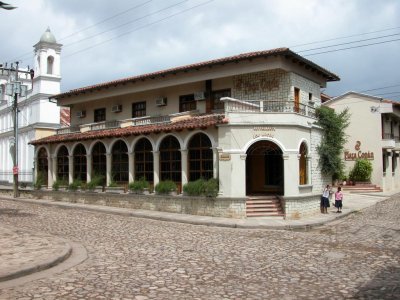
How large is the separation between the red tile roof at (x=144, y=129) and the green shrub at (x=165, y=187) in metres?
2.48

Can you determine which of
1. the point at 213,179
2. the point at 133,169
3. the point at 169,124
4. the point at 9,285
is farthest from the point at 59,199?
the point at 9,285

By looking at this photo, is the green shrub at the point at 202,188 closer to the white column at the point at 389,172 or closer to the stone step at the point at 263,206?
the stone step at the point at 263,206

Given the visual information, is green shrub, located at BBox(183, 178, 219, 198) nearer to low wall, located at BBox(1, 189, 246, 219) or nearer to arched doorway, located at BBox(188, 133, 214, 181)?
low wall, located at BBox(1, 189, 246, 219)

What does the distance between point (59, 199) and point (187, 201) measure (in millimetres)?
10869

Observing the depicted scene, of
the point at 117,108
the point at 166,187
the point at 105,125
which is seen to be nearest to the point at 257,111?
the point at 166,187

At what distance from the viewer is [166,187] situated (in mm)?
20203

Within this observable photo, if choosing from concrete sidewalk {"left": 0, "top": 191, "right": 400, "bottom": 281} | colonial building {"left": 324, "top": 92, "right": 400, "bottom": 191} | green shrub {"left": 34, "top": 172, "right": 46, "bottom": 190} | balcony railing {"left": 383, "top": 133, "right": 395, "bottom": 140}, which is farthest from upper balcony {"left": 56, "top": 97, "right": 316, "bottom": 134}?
balcony railing {"left": 383, "top": 133, "right": 395, "bottom": 140}

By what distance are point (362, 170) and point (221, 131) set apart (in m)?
17.5

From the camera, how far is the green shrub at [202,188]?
18250 millimetres

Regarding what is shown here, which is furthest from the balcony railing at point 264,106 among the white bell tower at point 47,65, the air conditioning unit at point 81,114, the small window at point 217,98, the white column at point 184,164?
the white bell tower at point 47,65

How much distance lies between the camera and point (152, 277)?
8.03 m

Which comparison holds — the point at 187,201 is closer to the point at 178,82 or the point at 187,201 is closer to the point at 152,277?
the point at 178,82

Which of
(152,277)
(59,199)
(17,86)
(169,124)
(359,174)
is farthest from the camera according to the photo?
(359,174)

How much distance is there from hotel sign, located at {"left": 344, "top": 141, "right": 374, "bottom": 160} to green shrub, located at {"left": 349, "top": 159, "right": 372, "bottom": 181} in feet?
1.90
